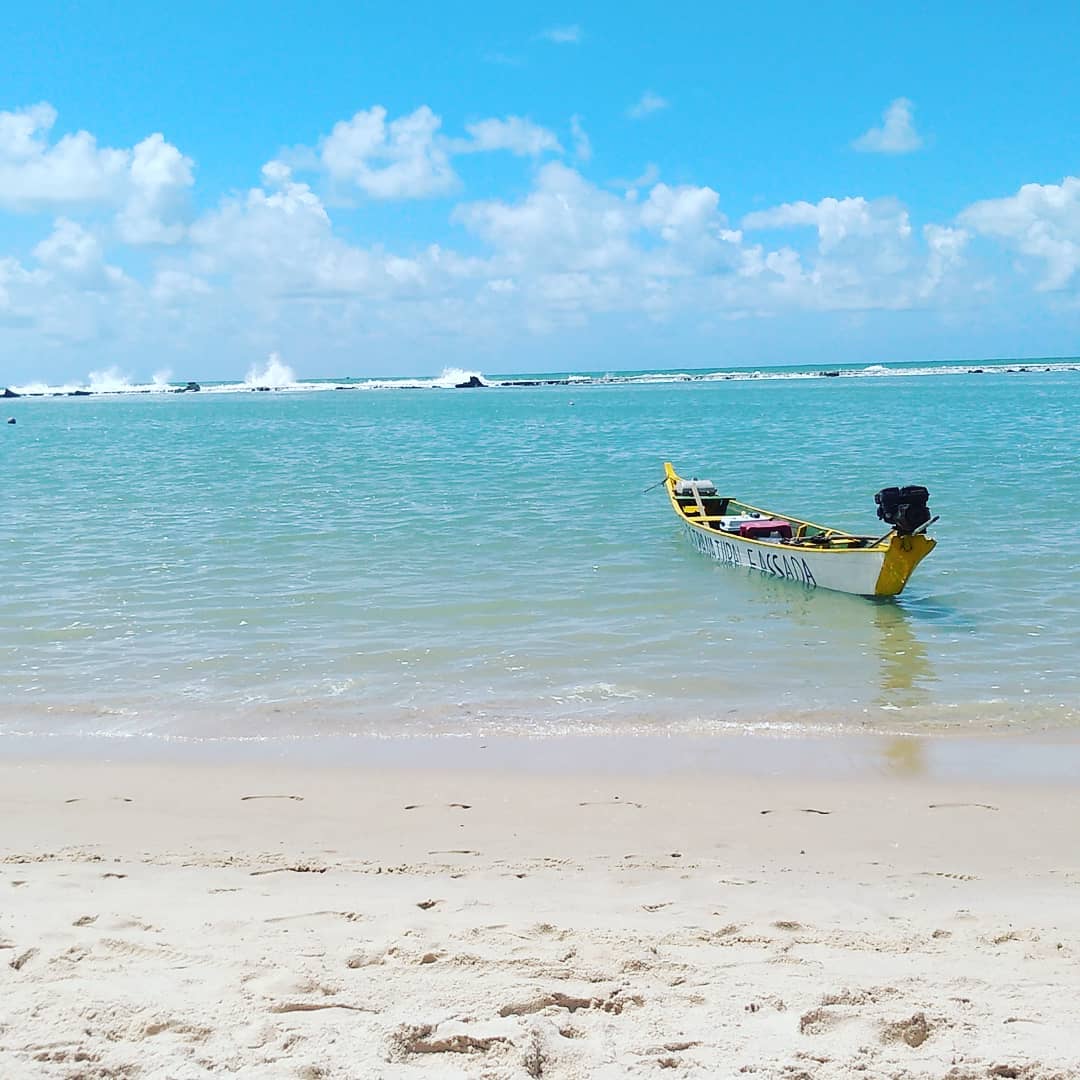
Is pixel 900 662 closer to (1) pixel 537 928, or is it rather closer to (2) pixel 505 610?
(2) pixel 505 610

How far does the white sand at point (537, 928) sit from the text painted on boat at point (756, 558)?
280 inches

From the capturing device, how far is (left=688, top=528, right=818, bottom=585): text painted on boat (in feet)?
44.6

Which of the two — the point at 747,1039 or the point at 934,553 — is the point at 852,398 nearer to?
the point at 934,553

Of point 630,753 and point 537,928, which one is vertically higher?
point 537,928

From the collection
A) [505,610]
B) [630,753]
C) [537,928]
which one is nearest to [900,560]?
[505,610]

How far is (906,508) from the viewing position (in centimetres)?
1214

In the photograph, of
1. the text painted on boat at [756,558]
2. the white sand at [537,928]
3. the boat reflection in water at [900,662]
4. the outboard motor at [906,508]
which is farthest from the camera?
the text painted on boat at [756,558]

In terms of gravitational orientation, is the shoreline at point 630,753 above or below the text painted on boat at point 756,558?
below

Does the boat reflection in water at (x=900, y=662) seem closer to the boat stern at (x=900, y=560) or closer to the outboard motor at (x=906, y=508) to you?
the boat stern at (x=900, y=560)

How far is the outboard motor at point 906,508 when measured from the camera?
12.2 meters

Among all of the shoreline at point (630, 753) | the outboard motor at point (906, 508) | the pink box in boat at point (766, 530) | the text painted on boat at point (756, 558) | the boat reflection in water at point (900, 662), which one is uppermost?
the outboard motor at point (906, 508)

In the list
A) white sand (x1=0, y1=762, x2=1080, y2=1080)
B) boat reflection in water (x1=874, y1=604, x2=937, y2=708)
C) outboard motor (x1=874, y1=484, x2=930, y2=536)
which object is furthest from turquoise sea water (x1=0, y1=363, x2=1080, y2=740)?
white sand (x1=0, y1=762, x2=1080, y2=1080)

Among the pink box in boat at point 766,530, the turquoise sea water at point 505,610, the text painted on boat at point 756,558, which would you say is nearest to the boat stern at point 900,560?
the turquoise sea water at point 505,610

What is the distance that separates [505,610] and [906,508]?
16.0 ft
